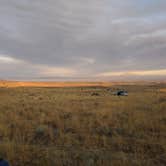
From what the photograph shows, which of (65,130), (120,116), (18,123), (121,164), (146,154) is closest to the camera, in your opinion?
(121,164)

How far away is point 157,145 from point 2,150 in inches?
200

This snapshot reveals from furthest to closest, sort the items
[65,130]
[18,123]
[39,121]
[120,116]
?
[120,116] → [39,121] → [18,123] → [65,130]

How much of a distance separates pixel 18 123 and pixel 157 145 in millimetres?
7014

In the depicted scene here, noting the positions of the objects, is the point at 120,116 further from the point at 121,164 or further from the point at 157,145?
the point at 121,164

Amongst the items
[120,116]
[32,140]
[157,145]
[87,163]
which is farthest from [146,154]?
[120,116]

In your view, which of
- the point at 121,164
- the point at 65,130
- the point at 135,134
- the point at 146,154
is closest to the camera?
the point at 121,164

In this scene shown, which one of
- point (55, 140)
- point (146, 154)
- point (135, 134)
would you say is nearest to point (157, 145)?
point (146, 154)

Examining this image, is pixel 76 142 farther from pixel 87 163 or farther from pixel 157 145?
pixel 157 145

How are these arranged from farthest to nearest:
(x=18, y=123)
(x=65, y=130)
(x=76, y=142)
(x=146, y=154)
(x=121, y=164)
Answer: (x=18, y=123), (x=65, y=130), (x=76, y=142), (x=146, y=154), (x=121, y=164)

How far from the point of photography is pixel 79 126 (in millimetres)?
10352

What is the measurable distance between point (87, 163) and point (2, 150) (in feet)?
9.26

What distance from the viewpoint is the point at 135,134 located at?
8.93 meters

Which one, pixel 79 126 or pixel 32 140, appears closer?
pixel 32 140

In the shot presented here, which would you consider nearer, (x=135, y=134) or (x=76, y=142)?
(x=76, y=142)
